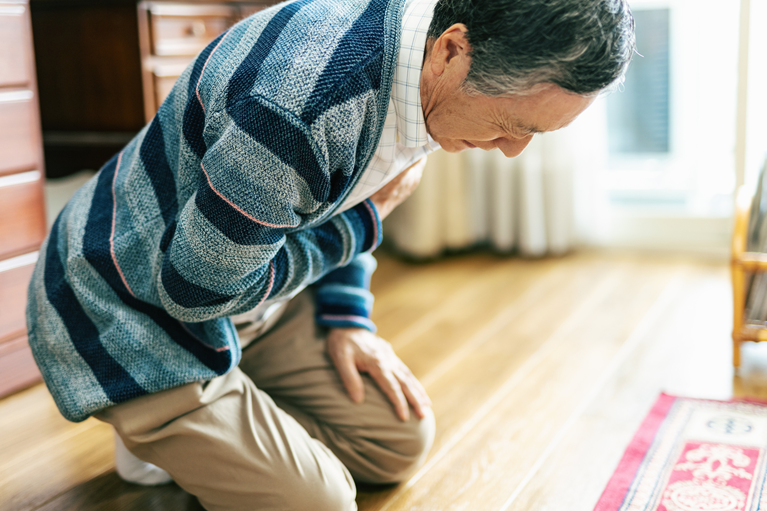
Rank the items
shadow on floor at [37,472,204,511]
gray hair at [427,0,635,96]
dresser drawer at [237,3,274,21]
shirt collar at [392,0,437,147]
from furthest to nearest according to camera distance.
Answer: dresser drawer at [237,3,274,21] → shadow on floor at [37,472,204,511] → shirt collar at [392,0,437,147] → gray hair at [427,0,635,96]

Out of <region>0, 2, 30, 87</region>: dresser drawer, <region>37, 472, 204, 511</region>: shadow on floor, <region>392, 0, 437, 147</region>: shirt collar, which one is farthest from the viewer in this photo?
<region>0, 2, 30, 87</region>: dresser drawer

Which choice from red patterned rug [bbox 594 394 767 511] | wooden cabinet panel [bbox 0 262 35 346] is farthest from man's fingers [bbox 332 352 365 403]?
wooden cabinet panel [bbox 0 262 35 346]

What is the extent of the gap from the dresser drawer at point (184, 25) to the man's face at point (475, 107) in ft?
3.12

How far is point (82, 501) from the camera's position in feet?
3.61

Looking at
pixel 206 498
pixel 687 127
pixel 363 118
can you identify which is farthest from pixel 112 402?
pixel 687 127

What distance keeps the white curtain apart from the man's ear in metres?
1.53

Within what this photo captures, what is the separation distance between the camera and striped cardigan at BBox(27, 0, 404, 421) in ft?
2.60

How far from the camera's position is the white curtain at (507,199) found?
227 centimetres

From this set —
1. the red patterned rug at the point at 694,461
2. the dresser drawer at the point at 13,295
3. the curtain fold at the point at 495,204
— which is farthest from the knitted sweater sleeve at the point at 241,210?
the curtain fold at the point at 495,204

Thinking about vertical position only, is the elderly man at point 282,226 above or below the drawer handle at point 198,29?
below

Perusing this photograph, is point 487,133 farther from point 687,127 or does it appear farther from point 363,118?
point 687,127

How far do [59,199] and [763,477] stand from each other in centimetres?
150

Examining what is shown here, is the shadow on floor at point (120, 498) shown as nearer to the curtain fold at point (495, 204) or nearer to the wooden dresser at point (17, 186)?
the wooden dresser at point (17, 186)

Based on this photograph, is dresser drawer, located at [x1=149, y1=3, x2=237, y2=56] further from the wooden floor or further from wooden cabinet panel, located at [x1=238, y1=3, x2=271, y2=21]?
the wooden floor
